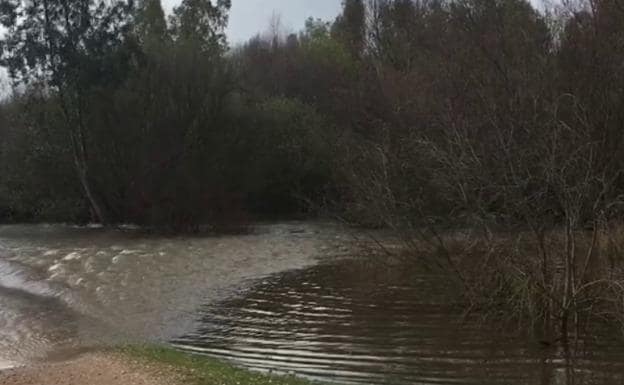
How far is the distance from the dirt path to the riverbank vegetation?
5884 millimetres

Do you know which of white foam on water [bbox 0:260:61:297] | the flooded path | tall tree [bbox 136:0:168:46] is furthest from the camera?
tall tree [bbox 136:0:168:46]

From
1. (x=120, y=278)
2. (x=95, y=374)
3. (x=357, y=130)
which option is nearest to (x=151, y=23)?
(x=357, y=130)

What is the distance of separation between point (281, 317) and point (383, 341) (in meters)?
3.05

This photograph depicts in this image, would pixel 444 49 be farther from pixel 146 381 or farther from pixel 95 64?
pixel 146 381

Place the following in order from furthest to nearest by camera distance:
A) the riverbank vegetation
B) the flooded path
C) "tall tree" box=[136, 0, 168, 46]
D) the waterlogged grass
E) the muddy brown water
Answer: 1. "tall tree" box=[136, 0, 168, 46]
2. the flooded path
3. the riverbank vegetation
4. the muddy brown water
5. the waterlogged grass

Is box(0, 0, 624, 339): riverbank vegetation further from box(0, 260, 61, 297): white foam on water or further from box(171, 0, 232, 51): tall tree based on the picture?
box(0, 260, 61, 297): white foam on water

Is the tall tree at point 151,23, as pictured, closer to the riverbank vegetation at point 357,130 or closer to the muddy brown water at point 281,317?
the riverbank vegetation at point 357,130

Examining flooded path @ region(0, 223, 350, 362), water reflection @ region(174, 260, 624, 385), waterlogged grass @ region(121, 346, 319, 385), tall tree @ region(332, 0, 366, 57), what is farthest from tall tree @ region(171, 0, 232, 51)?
waterlogged grass @ region(121, 346, 319, 385)

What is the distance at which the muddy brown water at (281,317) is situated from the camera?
11.1 metres

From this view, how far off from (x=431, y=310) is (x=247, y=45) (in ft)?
169

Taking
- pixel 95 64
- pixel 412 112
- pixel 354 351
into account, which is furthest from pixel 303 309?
pixel 95 64

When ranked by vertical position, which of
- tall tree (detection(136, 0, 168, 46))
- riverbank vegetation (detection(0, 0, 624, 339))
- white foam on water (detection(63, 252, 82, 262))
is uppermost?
tall tree (detection(136, 0, 168, 46))

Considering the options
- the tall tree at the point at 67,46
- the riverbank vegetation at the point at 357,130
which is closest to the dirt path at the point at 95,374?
the riverbank vegetation at the point at 357,130

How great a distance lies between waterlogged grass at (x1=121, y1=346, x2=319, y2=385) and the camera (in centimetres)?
948
